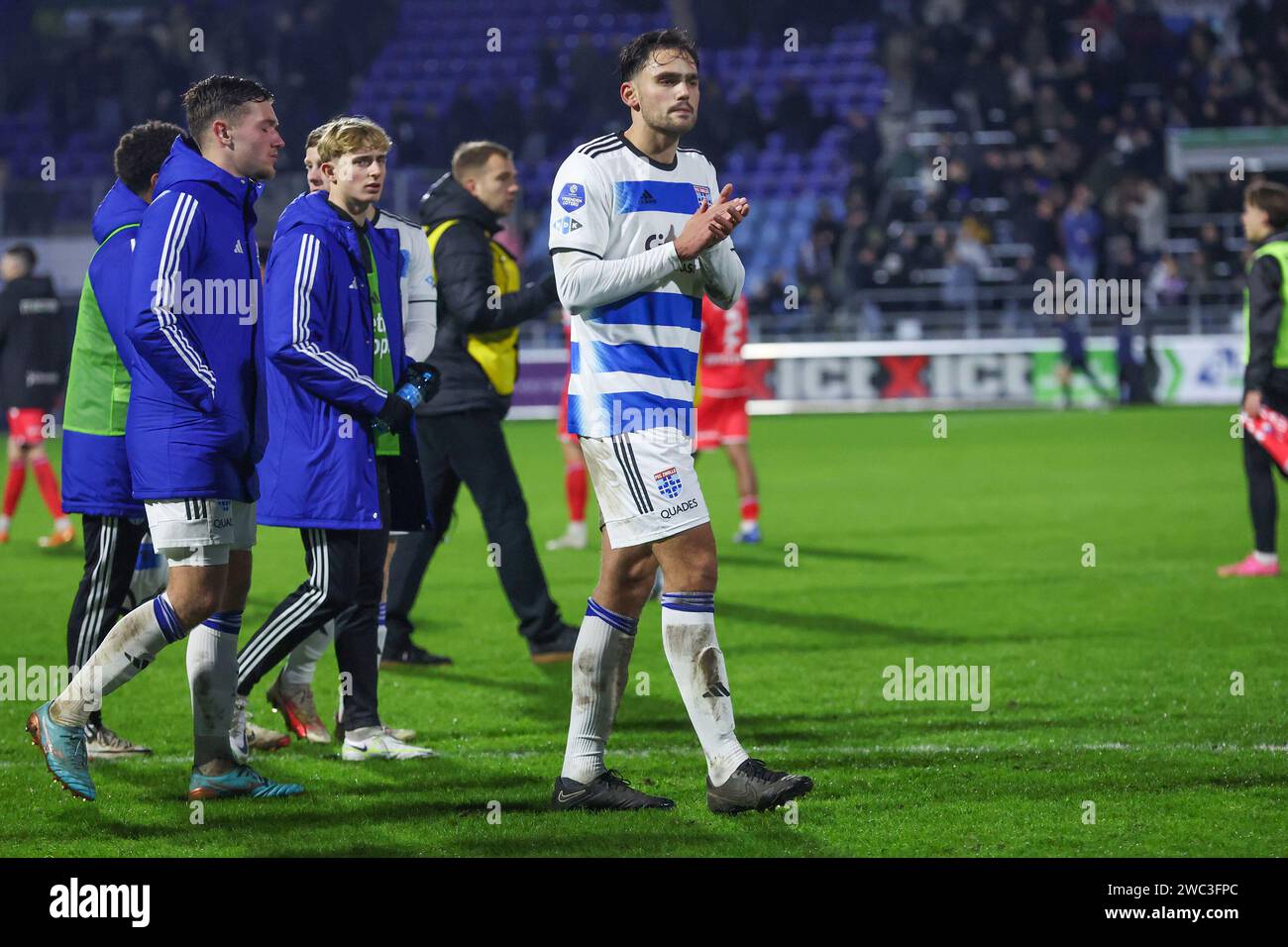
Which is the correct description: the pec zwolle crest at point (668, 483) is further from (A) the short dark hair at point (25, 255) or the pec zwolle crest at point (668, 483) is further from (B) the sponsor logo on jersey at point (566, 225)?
(A) the short dark hair at point (25, 255)

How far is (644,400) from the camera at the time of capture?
491cm

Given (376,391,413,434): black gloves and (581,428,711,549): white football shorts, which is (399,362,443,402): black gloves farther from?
(581,428,711,549): white football shorts

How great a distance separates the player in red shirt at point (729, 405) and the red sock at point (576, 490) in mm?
971

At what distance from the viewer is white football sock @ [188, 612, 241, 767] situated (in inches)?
205

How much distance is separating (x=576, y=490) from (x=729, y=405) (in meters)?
1.39

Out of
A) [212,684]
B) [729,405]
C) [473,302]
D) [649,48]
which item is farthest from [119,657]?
[729,405]

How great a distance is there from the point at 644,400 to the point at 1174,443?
50.3ft

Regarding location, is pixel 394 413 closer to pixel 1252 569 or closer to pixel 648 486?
pixel 648 486

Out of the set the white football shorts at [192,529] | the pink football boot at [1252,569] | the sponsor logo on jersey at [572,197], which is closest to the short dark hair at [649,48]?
the sponsor logo on jersey at [572,197]

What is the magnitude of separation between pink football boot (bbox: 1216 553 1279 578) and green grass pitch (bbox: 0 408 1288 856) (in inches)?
11.6

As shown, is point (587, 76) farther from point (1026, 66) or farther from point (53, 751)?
point (53, 751)

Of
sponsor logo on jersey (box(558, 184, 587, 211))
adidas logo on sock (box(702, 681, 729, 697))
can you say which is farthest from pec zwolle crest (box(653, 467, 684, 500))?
sponsor logo on jersey (box(558, 184, 587, 211))

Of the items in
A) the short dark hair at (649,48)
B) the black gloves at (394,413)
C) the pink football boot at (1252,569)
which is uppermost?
the short dark hair at (649,48)

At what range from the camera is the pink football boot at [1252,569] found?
1012cm
